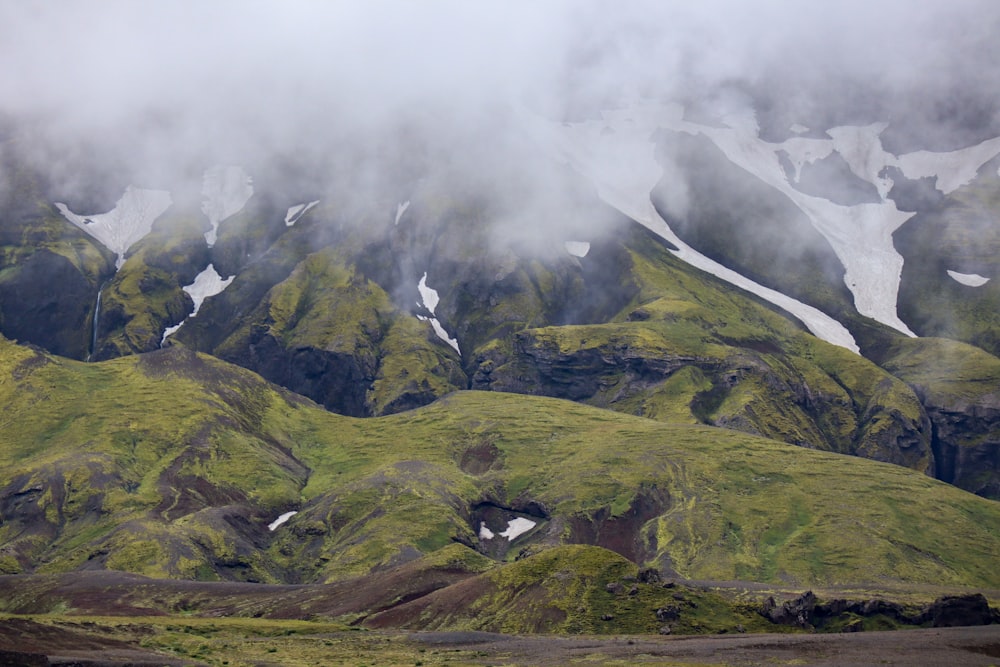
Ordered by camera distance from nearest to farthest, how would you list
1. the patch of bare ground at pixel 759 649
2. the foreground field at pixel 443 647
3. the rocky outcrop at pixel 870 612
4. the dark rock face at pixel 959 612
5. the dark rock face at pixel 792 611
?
the foreground field at pixel 443 647 < the patch of bare ground at pixel 759 649 < the dark rock face at pixel 959 612 < the rocky outcrop at pixel 870 612 < the dark rock face at pixel 792 611

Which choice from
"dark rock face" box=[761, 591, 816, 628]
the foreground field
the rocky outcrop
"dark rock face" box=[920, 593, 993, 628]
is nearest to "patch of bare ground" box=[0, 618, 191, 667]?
the foreground field

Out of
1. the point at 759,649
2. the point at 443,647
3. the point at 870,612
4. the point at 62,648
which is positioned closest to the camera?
the point at 62,648

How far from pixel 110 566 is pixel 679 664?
118365 millimetres

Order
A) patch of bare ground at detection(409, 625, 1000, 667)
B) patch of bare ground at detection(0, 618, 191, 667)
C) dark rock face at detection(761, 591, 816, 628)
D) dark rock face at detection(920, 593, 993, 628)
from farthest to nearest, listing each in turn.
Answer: dark rock face at detection(761, 591, 816, 628) → dark rock face at detection(920, 593, 993, 628) → patch of bare ground at detection(409, 625, 1000, 667) → patch of bare ground at detection(0, 618, 191, 667)

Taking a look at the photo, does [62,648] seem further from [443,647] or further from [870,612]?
[870,612]

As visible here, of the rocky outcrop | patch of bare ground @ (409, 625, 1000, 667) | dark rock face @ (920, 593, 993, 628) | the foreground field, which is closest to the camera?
the foreground field

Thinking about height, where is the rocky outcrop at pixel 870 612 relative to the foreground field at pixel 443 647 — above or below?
below

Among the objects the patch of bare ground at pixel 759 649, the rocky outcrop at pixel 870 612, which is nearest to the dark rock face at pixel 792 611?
the rocky outcrop at pixel 870 612

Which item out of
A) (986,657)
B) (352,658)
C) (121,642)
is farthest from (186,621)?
(986,657)

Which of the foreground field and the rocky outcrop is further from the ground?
the foreground field

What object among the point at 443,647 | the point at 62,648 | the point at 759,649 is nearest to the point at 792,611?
the point at 759,649

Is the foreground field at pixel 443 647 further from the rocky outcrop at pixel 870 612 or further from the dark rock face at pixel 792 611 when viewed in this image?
the rocky outcrop at pixel 870 612

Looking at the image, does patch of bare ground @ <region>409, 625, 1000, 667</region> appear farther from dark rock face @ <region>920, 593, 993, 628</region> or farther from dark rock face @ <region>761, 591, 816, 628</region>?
dark rock face @ <region>920, 593, 993, 628</region>

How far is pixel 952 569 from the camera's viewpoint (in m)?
199
